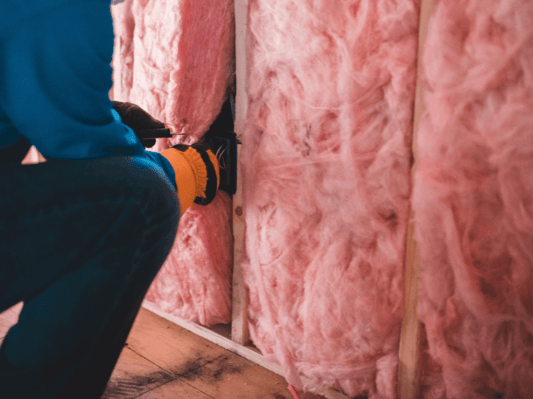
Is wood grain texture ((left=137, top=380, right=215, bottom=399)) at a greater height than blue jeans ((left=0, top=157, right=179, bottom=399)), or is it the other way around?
blue jeans ((left=0, top=157, right=179, bottom=399))

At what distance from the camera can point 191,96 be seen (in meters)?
1.05

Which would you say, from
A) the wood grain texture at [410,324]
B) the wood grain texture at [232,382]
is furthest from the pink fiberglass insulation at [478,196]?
the wood grain texture at [232,382]

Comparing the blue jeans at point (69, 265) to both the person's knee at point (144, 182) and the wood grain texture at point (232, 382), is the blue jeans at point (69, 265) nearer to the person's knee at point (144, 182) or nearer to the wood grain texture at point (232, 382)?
the person's knee at point (144, 182)

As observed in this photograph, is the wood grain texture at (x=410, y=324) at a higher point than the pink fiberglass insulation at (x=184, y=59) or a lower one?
lower

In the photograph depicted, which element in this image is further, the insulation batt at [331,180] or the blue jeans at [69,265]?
the insulation batt at [331,180]

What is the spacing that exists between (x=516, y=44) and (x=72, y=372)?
2.73 feet

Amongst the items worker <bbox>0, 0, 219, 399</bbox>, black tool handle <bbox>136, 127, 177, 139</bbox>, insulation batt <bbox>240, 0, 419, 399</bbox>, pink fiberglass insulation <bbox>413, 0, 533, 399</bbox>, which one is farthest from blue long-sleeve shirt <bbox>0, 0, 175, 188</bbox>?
pink fiberglass insulation <bbox>413, 0, 533, 399</bbox>

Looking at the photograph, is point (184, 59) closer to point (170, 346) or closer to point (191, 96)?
point (191, 96)

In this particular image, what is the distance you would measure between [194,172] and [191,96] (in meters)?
0.24

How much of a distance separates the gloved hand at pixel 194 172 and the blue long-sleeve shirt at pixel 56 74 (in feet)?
1.03

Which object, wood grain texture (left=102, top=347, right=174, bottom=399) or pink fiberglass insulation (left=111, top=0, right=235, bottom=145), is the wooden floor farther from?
pink fiberglass insulation (left=111, top=0, right=235, bottom=145)

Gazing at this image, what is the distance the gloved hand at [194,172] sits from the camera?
916mm

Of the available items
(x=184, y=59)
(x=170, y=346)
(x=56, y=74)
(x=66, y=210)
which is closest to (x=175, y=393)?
(x=170, y=346)

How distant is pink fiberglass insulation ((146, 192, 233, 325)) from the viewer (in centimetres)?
108
